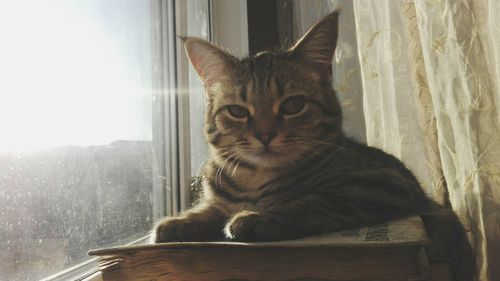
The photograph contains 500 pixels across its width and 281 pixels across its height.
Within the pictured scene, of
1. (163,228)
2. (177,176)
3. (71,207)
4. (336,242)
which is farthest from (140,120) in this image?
(336,242)

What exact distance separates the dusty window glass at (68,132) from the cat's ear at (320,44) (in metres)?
0.44

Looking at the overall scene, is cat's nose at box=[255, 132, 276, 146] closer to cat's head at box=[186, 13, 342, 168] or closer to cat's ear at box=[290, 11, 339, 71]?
cat's head at box=[186, 13, 342, 168]

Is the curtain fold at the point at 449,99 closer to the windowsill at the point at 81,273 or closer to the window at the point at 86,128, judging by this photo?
the window at the point at 86,128

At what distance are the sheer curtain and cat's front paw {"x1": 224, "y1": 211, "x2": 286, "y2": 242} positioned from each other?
0.55m

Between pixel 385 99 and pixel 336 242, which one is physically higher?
pixel 385 99

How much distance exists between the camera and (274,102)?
38.1 inches

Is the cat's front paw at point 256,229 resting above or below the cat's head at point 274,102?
below

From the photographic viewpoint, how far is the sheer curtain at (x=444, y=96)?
95 cm

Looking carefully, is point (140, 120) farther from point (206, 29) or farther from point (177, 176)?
point (206, 29)

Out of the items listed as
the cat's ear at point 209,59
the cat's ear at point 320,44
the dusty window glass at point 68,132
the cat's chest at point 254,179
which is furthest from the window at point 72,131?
the cat's ear at point 320,44

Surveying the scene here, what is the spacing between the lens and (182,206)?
4.69 ft

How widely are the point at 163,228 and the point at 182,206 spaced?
2.11 feet

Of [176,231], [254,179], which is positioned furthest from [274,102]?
[176,231]

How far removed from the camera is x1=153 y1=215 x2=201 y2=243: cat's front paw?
2.56 ft
